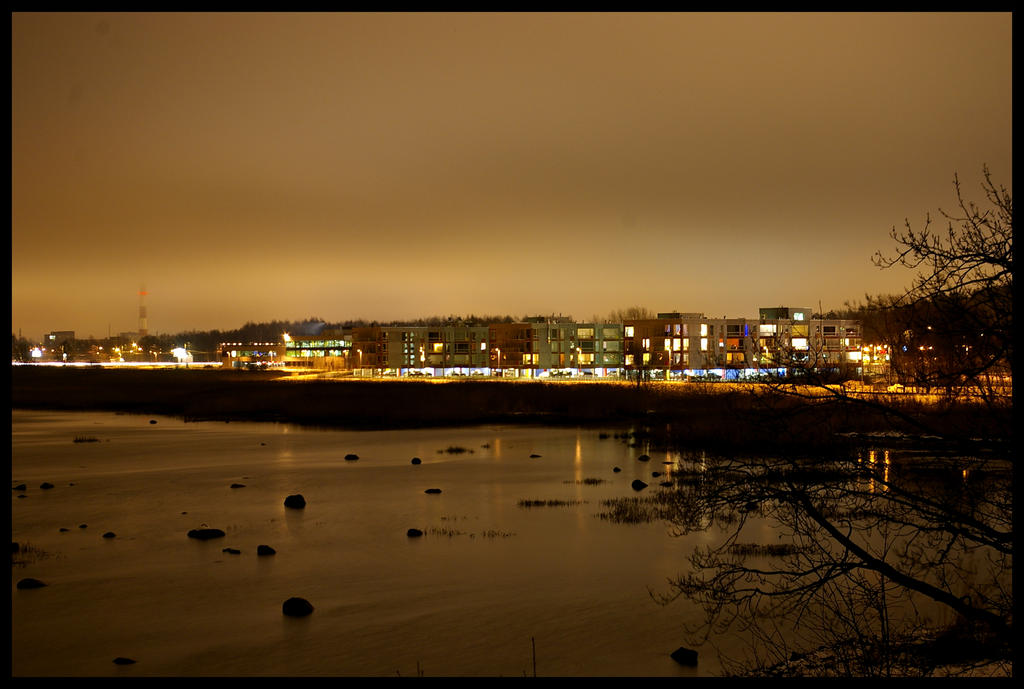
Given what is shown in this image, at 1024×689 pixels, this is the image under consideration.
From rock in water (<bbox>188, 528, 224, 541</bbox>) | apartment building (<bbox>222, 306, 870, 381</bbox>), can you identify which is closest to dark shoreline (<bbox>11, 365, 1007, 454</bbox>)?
rock in water (<bbox>188, 528, 224, 541</bbox>)

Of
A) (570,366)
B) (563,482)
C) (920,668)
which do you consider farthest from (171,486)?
(570,366)

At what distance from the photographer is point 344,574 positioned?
21.1 metres

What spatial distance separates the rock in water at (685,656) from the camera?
14.9m

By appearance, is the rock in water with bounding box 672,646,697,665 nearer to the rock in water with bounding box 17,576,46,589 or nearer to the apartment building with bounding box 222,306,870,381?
the rock in water with bounding box 17,576,46,589

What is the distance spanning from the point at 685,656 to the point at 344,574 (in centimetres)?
912

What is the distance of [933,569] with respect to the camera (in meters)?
19.3

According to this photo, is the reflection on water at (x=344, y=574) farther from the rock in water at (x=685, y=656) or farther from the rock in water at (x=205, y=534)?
the rock in water at (x=205, y=534)

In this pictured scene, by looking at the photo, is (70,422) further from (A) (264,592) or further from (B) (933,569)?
(B) (933,569)

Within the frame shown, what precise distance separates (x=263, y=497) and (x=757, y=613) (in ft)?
66.2

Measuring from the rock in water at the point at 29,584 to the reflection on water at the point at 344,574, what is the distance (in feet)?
0.83

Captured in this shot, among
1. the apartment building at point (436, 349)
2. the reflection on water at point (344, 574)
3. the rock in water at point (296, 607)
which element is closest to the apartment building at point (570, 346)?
the apartment building at point (436, 349)

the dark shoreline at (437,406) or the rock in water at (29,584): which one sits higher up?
the dark shoreline at (437,406)

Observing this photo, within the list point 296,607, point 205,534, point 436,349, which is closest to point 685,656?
point 296,607

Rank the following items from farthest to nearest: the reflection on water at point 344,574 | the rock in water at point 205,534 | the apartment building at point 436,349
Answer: the apartment building at point 436,349 → the rock in water at point 205,534 → the reflection on water at point 344,574
